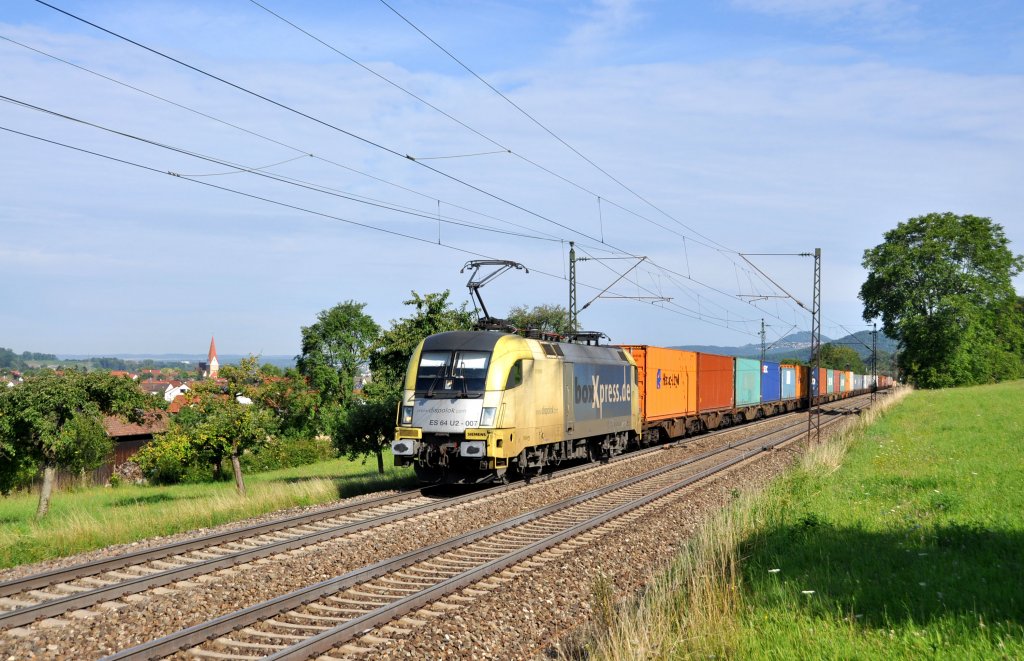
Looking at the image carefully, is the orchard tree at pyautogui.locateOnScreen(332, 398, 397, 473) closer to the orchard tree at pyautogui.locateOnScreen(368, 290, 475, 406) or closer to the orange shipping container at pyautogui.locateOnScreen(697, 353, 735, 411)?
the orchard tree at pyautogui.locateOnScreen(368, 290, 475, 406)

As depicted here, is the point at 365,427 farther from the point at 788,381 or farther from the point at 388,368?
the point at 788,381

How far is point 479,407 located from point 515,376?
112cm

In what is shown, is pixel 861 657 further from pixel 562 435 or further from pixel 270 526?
pixel 562 435

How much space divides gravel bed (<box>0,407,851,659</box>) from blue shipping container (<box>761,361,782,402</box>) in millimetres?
30574

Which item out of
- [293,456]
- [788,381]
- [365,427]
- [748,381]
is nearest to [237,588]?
[365,427]

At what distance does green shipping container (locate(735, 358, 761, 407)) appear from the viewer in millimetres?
40438

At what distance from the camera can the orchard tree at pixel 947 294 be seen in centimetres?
6725

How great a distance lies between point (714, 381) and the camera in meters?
36.6

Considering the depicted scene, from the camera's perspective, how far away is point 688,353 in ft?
109

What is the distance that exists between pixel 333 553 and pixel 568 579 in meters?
3.33

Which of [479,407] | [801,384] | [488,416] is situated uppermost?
[801,384]

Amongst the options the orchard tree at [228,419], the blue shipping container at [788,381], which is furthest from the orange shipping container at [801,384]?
the orchard tree at [228,419]

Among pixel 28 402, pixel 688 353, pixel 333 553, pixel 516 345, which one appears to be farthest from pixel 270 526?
pixel 688 353

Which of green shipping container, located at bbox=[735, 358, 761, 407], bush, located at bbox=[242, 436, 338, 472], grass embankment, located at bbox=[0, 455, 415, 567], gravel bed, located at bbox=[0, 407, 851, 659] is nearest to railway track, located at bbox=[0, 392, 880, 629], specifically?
gravel bed, located at bbox=[0, 407, 851, 659]
